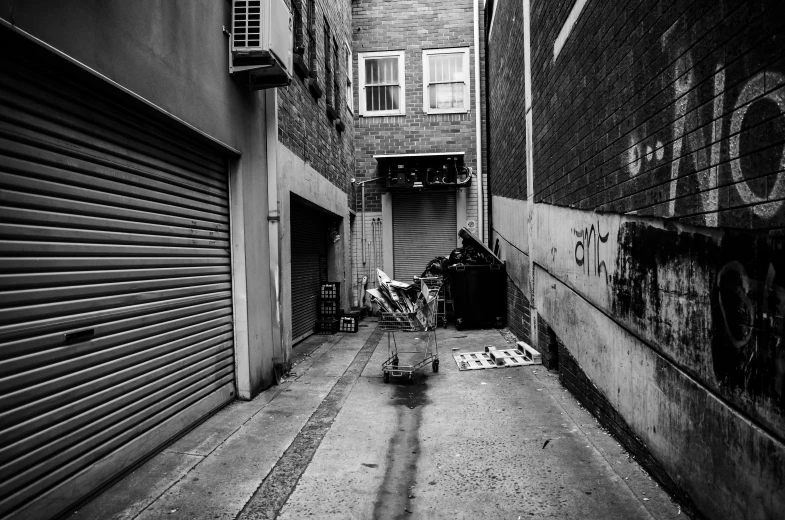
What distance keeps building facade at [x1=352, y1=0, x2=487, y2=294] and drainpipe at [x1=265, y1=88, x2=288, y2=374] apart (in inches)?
312

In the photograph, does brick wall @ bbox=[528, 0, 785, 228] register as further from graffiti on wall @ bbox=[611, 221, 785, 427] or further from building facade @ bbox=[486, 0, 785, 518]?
graffiti on wall @ bbox=[611, 221, 785, 427]

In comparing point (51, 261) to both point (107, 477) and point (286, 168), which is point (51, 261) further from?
point (286, 168)

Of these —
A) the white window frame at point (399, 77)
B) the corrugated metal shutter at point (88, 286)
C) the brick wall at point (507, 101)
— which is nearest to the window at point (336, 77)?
the white window frame at point (399, 77)

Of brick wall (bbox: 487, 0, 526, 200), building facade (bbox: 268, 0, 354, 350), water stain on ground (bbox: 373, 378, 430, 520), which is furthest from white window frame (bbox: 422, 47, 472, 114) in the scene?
water stain on ground (bbox: 373, 378, 430, 520)

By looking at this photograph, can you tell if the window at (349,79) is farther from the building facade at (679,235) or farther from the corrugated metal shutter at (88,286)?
the corrugated metal shutter at (88,286)

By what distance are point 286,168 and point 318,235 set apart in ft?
14.2

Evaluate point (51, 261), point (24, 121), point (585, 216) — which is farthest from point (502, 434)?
point (24, 121)

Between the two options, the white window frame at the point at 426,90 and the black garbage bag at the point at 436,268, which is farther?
the white window frame at the point at 426,90

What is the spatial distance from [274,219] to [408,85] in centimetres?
956

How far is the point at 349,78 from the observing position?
47.3ft

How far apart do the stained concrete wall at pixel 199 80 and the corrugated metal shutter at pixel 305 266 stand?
3.01 metres

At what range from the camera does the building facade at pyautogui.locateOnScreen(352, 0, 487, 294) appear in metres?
14.9

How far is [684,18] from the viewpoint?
3.12 metres

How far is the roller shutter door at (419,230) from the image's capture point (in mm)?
15016
